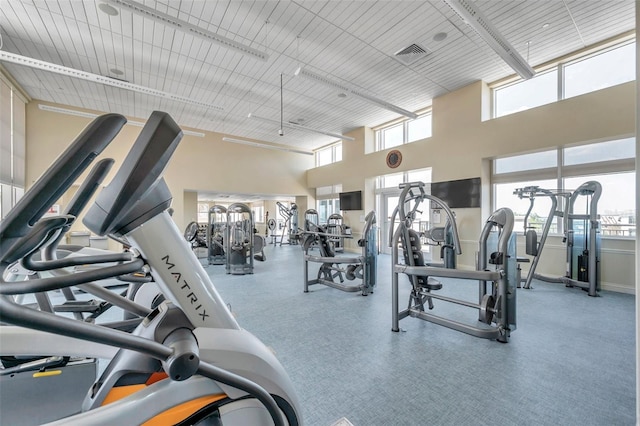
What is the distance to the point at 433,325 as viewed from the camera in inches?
124

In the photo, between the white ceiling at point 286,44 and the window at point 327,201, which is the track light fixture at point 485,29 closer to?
the white ceiling at point 286,44

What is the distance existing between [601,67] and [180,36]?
7.59 metres

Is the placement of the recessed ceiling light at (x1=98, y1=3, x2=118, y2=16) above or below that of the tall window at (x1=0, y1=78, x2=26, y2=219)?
above

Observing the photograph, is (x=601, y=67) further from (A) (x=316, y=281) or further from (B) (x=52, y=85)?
(B) (x=52, y=85)

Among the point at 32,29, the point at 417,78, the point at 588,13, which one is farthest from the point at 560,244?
the point at 32,29

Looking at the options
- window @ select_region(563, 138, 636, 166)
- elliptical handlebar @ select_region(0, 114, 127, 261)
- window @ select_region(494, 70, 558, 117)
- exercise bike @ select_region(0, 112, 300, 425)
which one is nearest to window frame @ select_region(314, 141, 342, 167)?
window @ select_region(494, 70, 558, 117)

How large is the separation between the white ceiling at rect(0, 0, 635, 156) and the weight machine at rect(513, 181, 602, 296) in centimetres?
272

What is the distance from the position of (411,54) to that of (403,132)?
352 cm

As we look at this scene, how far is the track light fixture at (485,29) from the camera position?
3.05 meters

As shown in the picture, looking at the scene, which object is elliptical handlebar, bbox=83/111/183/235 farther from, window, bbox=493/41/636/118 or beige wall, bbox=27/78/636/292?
window, bbox=493/41/636/118

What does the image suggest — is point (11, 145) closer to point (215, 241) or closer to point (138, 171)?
point (215, 241)

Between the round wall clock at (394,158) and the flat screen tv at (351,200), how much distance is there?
5.19 feet

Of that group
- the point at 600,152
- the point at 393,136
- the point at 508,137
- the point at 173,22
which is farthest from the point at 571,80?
the point at 173,22

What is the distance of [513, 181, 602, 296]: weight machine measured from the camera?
173 inches
